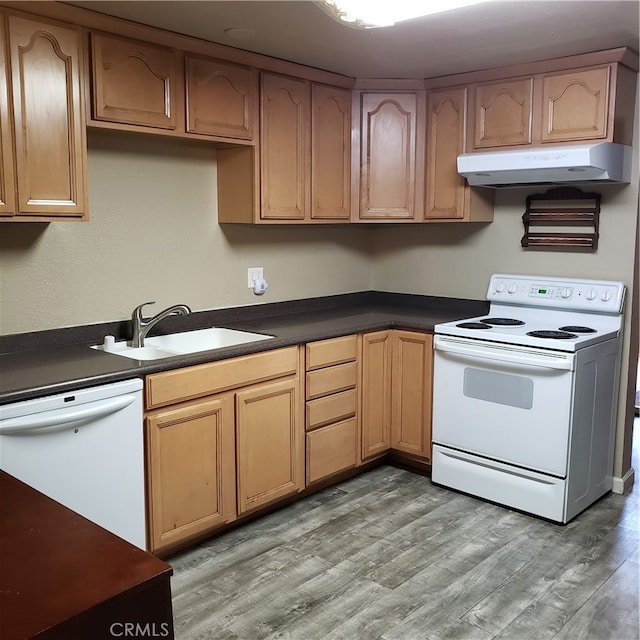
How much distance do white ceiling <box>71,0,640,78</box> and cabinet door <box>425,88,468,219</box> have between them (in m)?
0.23

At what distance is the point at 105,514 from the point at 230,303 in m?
1.45

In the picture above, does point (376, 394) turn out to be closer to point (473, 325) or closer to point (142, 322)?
point (473, 325)

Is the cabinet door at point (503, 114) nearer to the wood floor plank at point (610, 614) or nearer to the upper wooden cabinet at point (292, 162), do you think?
the upper wooden cabinet at point (292, 162)

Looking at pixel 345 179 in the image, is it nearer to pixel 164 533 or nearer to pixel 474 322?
pixel 474 322

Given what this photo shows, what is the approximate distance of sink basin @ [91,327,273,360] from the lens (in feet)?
9.92

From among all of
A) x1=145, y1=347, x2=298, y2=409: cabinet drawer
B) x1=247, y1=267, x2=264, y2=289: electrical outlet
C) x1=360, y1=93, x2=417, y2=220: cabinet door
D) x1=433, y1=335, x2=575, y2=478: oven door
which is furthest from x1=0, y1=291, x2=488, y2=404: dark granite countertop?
x1=360, y1=93, x2=417, y2=220: cabinet door

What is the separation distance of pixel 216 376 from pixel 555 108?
2.11m

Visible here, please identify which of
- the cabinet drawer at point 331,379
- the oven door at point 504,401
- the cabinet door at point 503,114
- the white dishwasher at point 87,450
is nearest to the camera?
the white dishwasher at point 87,450

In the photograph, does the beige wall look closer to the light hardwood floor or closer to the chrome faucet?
the chrome faucet

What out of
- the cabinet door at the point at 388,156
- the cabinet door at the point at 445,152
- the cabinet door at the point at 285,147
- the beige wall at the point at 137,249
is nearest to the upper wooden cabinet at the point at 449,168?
the cabinet door at the point at 445,152

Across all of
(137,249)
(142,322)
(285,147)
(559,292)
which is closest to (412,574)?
(142,322)

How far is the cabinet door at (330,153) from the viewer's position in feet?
11.9

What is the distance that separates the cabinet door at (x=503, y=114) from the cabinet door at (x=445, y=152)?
0.33ft

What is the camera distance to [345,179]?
3816 millimetres
